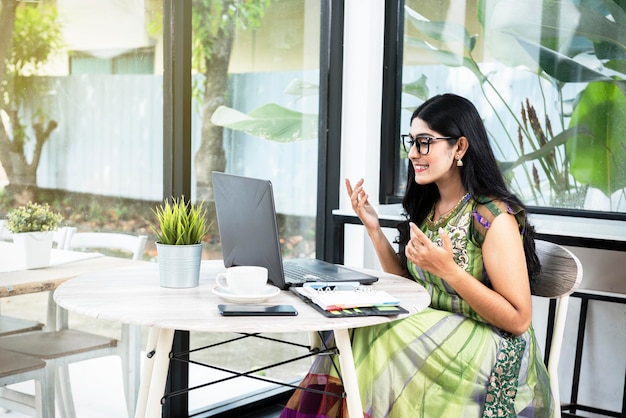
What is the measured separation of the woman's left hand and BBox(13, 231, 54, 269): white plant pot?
1.06m

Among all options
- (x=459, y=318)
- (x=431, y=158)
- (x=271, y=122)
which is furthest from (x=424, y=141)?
(x=271, y=122)

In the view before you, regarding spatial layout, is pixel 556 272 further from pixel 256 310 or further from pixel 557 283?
pixel 256 310

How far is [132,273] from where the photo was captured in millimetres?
1982

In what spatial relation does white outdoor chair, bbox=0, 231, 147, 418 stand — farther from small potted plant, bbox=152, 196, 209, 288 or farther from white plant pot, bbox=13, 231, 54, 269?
small potted plant, bbox=152, 196, 209, 288

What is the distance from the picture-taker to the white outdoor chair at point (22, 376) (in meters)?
2.06

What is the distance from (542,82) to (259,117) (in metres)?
1.11

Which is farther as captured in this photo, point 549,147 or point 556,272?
point 549,147

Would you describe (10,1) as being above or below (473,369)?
above

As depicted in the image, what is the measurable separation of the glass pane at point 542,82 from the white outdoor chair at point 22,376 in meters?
1.93

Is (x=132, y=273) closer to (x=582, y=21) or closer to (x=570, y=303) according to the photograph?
(x=570, y=303)

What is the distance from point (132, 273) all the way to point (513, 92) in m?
1.77

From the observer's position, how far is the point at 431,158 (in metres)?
2.02

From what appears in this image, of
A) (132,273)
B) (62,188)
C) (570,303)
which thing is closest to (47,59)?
(62,188)

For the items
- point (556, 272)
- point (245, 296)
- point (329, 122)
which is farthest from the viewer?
point (329, 122)
